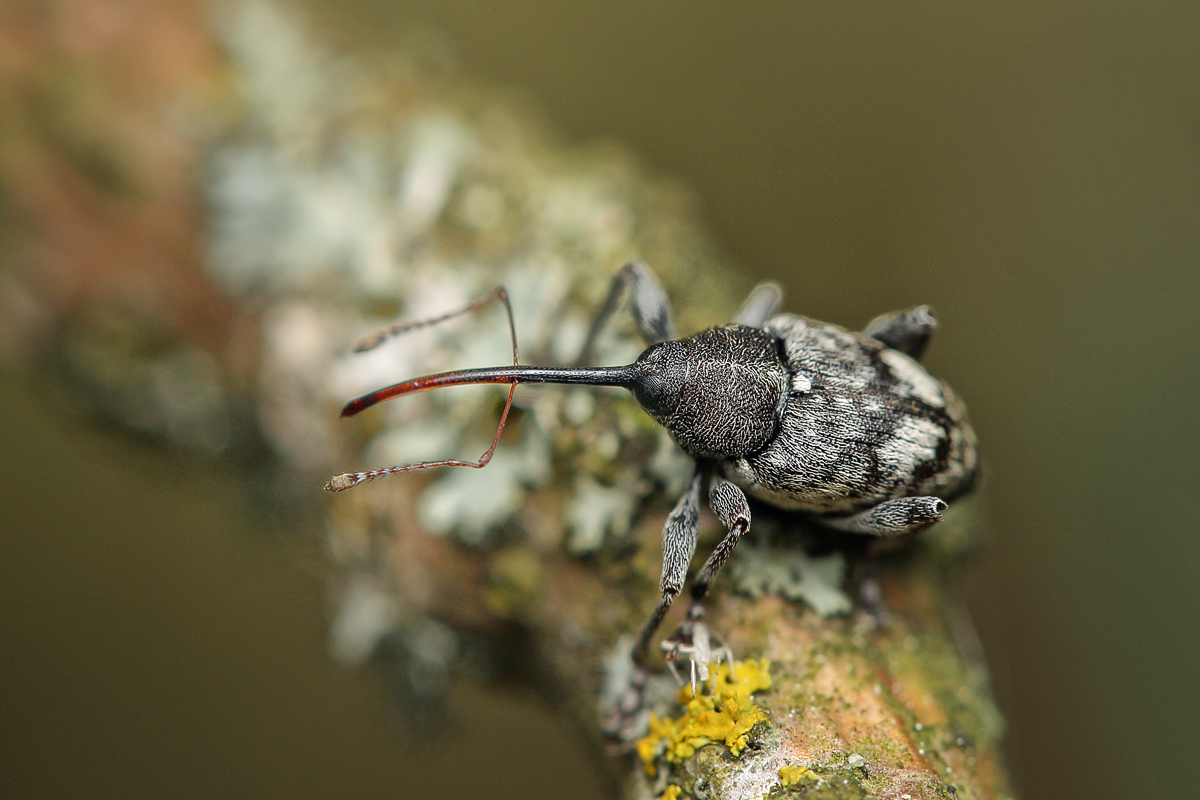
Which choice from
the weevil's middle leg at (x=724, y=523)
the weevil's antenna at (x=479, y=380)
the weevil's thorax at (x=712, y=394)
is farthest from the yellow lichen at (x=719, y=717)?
the weevil's antenna at (x=479, y=380)

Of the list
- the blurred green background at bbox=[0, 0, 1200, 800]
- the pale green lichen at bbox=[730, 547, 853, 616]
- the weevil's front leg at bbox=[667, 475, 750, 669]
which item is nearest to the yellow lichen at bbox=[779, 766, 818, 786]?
the weevil's front leg at bbox=[667, 475, 750, 669]

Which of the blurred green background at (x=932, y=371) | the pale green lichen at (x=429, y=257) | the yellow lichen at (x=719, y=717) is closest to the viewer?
the yellow lichen at (x=719, y=717)

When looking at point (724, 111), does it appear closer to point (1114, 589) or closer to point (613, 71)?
point (613, 71)

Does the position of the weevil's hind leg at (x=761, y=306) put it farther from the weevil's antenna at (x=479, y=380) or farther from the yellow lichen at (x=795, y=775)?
the yellow lichen at (x=795, y=775)

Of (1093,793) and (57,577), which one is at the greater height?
(1093,793)

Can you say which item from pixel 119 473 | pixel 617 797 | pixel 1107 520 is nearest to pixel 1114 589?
pixel 1107 520

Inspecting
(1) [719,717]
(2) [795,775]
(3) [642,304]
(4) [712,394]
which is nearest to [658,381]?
(4) [712,394]
